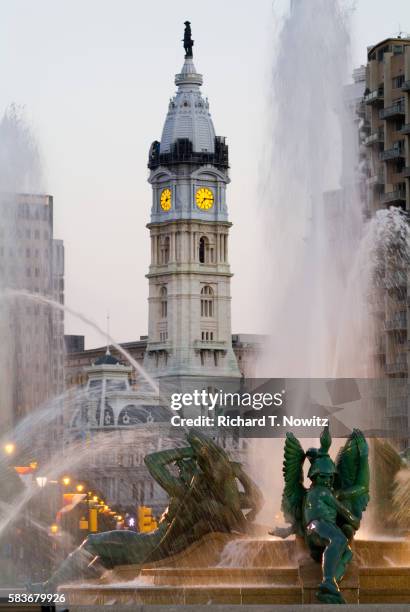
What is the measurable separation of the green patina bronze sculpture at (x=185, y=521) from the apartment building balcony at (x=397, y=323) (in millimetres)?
47026

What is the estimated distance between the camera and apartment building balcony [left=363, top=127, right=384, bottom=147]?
312 feet

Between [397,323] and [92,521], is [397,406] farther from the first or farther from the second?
[92,521]

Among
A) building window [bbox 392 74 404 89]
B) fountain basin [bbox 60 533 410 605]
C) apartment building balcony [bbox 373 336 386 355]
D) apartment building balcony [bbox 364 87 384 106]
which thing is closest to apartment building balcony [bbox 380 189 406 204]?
building window [bbox 392 74 404 89]

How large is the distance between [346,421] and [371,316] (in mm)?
11245

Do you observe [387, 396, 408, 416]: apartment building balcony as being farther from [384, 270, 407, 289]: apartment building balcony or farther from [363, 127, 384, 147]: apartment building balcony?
[363, 127, 384, 147]: apartment building balcony

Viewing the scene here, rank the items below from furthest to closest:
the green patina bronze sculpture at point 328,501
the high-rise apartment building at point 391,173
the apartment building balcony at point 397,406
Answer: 1. the high-rise apartment building at point 391,173
2. the apartment building balcony at point 397,406
3. the green patina bronze sculpture at point 328,501

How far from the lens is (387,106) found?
9262cm

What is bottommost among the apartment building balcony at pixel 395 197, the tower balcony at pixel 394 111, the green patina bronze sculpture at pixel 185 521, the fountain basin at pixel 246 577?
the fountain basin at pixel 246 577

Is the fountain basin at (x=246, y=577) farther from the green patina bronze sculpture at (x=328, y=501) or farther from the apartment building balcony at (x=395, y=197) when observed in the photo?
the apartment building balcony at (x=395, y=197)

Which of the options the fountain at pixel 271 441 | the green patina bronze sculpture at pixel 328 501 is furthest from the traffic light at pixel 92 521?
the green patina bronze sculpture at pixel 328 501

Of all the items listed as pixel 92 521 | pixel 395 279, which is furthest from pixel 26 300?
pixel 395 279

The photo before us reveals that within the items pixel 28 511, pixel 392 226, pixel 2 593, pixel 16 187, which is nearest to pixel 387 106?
pixel 392 226

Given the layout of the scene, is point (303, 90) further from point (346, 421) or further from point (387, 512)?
point (387, 512)

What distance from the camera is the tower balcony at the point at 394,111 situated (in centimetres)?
9144
